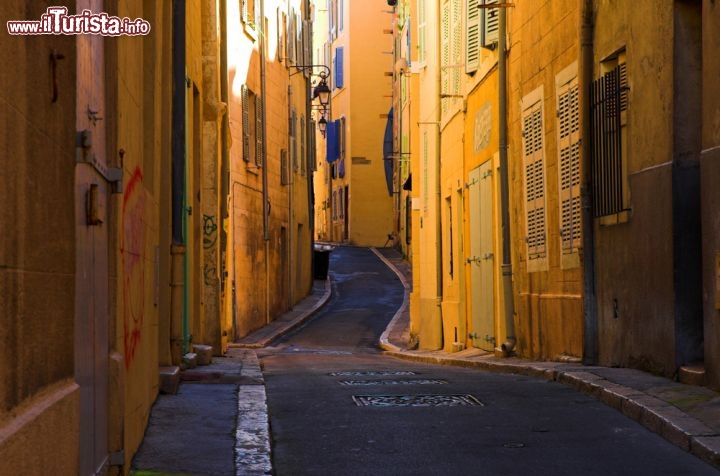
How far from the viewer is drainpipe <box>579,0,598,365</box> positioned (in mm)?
11953

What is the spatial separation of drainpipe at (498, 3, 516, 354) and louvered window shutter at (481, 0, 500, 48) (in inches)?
18.0

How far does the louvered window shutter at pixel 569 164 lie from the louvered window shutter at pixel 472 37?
569cm

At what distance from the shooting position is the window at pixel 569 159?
12.7 meters

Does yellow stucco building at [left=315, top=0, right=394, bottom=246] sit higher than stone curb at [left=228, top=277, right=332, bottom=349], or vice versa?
yellow stucco building at [left=315, top=0, right=394, bottom=246]

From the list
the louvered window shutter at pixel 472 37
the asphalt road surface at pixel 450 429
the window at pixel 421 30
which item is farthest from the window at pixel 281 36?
the asphalt road surface at pixel 450 429

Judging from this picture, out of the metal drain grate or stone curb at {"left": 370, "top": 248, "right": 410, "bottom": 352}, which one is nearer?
the metal drain grate

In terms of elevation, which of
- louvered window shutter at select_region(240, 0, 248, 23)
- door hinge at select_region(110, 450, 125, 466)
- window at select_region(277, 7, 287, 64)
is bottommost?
door hinge at select_region(110, 450, 125, 466)

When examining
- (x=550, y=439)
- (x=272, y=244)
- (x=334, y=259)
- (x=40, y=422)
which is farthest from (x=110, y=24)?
(x=334, y=259)

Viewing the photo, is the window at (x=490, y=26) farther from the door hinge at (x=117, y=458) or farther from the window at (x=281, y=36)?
the window at (x=281, y=36)

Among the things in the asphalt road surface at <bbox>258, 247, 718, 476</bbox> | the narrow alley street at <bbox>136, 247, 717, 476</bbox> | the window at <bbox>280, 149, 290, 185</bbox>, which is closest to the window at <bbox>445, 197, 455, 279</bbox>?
the window at <bbox>280, 149, 290, 185</bbox>

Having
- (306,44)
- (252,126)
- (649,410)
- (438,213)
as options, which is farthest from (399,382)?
(306,44)

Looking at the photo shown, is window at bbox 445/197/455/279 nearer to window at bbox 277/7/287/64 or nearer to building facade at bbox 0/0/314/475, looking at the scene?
building facade at bbox 0/0/314/475

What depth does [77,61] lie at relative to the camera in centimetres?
442

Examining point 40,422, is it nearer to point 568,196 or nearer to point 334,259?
point 568,196
